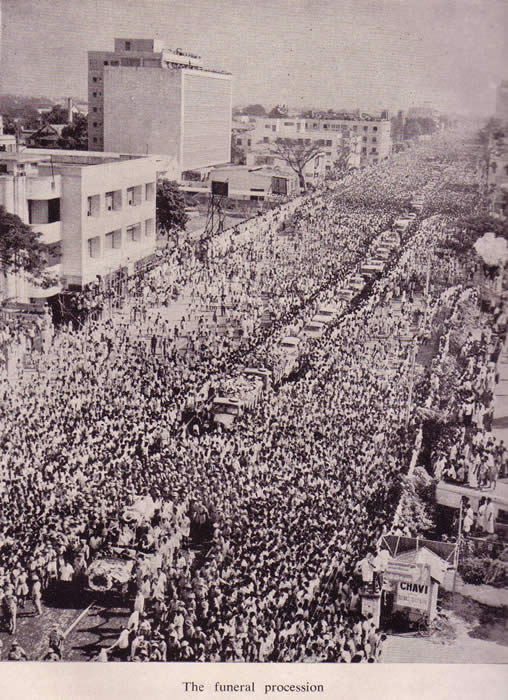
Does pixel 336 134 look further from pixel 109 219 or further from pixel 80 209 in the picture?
pixel 80 209

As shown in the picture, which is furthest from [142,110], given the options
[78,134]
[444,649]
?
[444,649]

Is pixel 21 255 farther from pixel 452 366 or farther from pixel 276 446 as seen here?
pixel 452 366

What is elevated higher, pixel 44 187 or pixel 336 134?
pixel 336 134

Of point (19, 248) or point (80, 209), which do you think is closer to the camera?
point (19, 248)

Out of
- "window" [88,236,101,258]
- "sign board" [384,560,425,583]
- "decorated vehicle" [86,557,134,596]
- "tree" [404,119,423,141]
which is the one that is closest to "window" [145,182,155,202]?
"window" [88,236,101,258]

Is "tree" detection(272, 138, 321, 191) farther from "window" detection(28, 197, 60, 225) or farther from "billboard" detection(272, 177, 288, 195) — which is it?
"window" detection(28, 197, 60, 225)

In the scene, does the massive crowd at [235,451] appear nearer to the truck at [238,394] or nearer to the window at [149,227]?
the truck at [238,394]

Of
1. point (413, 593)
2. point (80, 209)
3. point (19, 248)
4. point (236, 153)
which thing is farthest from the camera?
point (236, 153)
